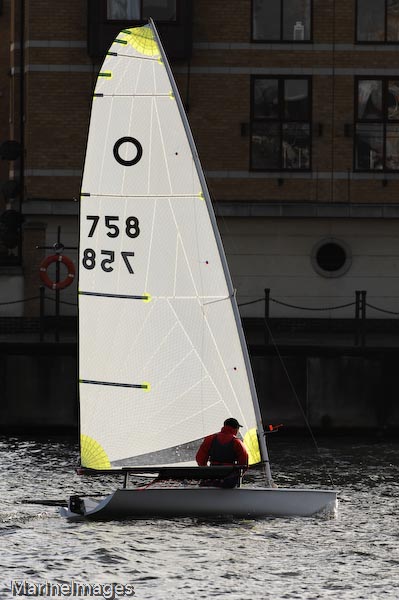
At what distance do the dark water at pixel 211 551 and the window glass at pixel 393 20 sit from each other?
53.8ft

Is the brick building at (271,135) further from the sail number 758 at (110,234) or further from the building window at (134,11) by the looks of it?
the sail number 758 at (110,234)

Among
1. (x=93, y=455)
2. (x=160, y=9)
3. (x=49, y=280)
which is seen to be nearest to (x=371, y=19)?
(x=160, y=9)

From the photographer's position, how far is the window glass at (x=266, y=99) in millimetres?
39156

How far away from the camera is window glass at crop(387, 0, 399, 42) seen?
3944 cm

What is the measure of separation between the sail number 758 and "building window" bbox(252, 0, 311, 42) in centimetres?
1827

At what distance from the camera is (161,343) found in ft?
72.6

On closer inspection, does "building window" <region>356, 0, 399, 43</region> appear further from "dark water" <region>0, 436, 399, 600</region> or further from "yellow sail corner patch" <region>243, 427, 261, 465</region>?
"yellow sail corner patch" <region>243, 427, 261, 465</region>

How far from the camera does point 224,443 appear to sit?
21359 millimetres

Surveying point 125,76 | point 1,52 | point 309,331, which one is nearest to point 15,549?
point 125,76

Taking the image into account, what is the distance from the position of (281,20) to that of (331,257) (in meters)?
6.02

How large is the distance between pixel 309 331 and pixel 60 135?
7.78m

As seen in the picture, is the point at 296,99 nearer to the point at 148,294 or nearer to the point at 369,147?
the point at 369,147

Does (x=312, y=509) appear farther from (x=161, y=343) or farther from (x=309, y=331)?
(x=309, y=331)

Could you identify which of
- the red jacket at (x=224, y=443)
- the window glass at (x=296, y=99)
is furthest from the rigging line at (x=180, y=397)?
the window glass at (x=296, y=99)
